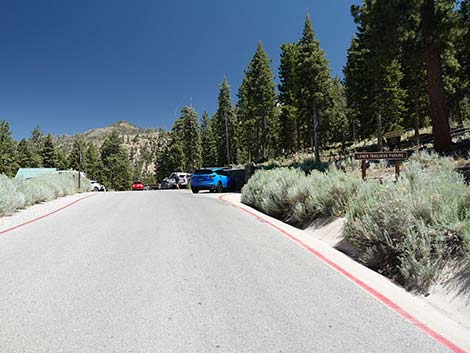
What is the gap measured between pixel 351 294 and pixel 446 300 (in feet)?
3.50

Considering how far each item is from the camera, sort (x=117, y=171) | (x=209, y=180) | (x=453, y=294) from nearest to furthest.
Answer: (x=453, y=294) < (x=209, y=180) < (x=117, y=171)

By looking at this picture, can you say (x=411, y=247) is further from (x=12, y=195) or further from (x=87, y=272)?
(x=12, y=195)

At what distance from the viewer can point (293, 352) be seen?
3045 millimetres

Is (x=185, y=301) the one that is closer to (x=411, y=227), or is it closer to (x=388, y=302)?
(x=388, y=302)

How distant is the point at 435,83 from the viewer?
685 inches

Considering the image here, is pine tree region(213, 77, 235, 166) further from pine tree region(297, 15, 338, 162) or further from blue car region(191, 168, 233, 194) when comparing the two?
blue car region(191, 168, 233, 194)

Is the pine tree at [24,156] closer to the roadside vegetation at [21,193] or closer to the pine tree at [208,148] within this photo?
the pine tree at [208,148]

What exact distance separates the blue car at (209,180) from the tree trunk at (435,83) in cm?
1337

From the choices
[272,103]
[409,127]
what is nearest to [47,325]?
[272,103]

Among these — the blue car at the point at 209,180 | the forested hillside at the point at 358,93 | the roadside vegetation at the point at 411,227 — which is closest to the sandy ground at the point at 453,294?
the roadside vegetation at the point at 411,227

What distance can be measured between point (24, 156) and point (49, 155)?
532 centimetres

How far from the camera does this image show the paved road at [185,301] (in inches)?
128

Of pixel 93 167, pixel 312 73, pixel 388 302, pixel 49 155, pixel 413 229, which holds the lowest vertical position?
pixel 388 302

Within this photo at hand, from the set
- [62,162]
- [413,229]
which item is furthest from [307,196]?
[62,162]
